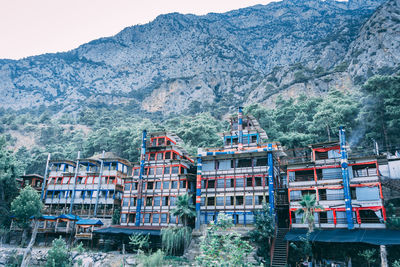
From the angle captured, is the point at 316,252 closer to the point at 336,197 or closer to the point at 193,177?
the point at 336,197

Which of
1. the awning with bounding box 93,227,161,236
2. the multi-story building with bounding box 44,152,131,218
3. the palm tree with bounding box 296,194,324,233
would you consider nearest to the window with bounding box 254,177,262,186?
the palm tree with bounding box 296,194,324,233

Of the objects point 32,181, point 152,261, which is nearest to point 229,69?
point 32,181

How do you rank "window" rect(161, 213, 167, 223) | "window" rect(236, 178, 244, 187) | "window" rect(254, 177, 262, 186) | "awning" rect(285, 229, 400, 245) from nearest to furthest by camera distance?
"awning" rect(285, 229, 400, 245)
"window" rect(254, 177, 262, 186)
"window" rect(236, 178, 244, 187)
"window" rect(161, 213, 167, 223)

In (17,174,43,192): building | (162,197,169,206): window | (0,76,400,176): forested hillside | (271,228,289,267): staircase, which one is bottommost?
(271,228,289,267): staircase

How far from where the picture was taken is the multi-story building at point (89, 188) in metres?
54.6

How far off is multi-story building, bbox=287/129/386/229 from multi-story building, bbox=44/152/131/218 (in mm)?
30560

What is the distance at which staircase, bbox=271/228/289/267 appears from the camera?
35.5 m

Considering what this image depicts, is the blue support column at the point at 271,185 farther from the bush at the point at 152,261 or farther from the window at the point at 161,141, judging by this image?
the window at the point at 161,141

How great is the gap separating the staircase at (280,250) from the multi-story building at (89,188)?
94.2ft

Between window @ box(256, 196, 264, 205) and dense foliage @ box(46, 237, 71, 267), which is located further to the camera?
window @ box(256, 196, 264, 205)

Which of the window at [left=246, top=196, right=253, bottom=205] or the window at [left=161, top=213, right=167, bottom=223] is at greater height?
the window at [left=246, top=196, right=253, bottom=205]

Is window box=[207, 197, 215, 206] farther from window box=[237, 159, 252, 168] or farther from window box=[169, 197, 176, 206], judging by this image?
window box=[237, 159, 252, 168]

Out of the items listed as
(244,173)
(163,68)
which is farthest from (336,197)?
(163,68)

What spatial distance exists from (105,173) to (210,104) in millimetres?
89944
